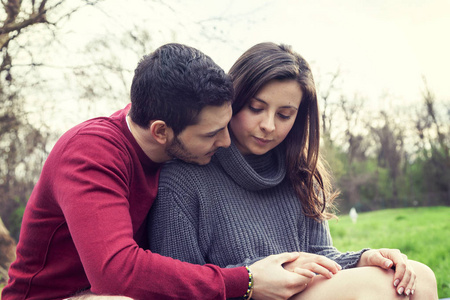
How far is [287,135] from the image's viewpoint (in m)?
1.86

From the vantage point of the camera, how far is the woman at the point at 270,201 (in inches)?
54.4

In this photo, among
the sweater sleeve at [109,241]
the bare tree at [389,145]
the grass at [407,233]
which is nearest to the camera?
the sweater sleeve at [109,241]

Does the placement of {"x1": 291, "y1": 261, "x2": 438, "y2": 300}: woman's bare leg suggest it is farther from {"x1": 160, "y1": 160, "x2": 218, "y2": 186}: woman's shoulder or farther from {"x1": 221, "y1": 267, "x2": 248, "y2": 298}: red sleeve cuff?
{"x1": 160, "y1": 160, "x2": 218, "y2": 186}: woman's shoulder

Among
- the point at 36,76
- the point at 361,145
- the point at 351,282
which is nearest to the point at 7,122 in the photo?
the point at 36,76

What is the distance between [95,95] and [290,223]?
2.14 m

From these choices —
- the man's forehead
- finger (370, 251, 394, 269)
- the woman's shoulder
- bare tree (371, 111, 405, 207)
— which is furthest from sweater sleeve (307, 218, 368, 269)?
bare tree (371, 111, 405, 207)

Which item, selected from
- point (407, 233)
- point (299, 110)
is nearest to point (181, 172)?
point (299, 110)

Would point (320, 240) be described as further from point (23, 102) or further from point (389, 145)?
point (389, 145)

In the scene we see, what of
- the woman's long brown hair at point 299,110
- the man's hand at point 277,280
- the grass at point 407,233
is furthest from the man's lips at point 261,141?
the grass at point 407,233

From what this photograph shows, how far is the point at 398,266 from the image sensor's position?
4.55 ft

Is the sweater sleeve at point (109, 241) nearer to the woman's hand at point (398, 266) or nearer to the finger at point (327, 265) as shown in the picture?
the finger at point (327, 265)

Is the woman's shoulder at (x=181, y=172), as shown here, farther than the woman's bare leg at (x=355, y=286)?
Yes

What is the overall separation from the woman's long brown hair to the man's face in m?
0.19

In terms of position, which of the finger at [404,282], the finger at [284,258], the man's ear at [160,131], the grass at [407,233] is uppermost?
the man's ear at [160,131]
